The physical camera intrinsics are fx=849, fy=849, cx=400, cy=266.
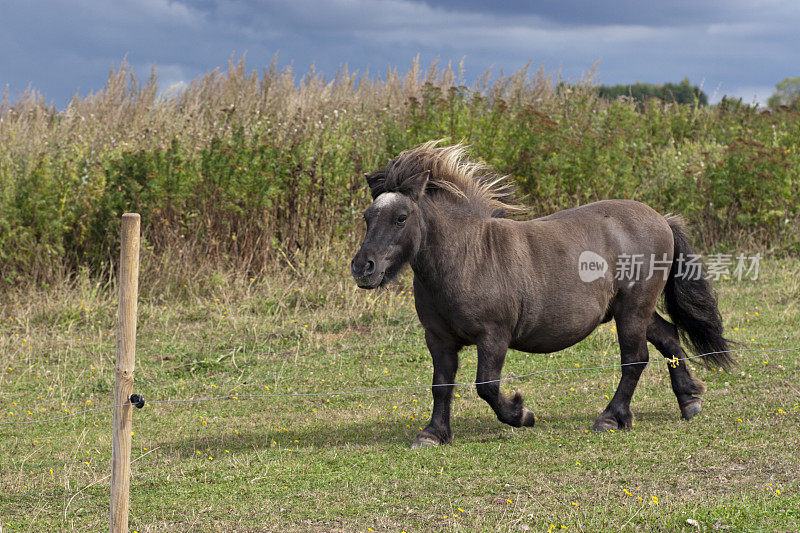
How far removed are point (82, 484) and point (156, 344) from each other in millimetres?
4270

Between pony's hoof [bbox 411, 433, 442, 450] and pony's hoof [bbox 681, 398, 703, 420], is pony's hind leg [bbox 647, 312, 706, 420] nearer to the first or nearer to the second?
pony's hoof [bbox 681, 398, 703, 420]

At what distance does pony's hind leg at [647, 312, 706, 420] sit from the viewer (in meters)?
7.18

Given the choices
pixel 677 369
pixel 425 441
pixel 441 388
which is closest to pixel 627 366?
pixel 677 369

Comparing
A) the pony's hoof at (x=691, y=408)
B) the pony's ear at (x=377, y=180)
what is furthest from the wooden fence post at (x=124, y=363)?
the pony's hoof at (x=691, y=408)

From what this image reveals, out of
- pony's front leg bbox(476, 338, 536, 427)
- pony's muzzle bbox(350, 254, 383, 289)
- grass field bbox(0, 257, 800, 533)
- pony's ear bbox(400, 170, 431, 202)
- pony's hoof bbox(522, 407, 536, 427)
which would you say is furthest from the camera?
pony's hoof bbox(522, 407, 536, 427)

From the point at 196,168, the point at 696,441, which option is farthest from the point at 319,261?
the point at 696,441

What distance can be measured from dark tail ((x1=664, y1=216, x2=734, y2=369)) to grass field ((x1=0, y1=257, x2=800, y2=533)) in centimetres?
56

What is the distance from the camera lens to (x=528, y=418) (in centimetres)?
675

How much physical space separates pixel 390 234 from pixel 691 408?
3129mm

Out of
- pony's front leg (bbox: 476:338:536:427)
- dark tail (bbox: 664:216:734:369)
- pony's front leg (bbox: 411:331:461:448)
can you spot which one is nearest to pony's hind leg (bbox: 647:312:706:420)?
dark tail (bbox: 664:216:734:369)

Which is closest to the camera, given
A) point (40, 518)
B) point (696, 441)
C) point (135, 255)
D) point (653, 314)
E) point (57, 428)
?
point (135, 255)

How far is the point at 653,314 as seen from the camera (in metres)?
7.33

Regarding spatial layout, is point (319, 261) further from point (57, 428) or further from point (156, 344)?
point (57, 428)

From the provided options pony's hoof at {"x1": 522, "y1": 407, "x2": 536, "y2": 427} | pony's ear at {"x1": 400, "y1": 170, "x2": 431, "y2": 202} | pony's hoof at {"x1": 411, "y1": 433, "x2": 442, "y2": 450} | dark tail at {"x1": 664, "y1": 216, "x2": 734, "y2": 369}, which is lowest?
pony's hoof at {"x1": 411, "y1": 433, "x2": 442, "y2": 450}
